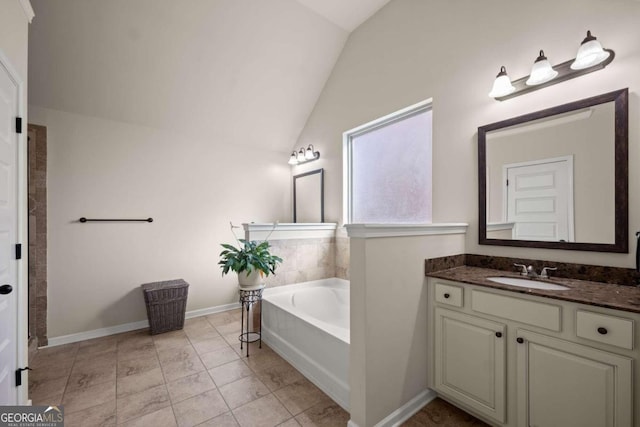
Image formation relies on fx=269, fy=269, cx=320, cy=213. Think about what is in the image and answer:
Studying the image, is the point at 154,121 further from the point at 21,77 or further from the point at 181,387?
the point at 181,387

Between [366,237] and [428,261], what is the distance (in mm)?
613

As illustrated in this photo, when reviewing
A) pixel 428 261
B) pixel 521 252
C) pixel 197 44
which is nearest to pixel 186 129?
pixel 197 44

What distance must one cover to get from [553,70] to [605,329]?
1.44m

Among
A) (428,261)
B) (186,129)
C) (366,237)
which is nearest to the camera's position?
(366,237)

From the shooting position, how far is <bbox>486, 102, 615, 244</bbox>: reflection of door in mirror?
1495 mm

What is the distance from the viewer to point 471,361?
5.07ft

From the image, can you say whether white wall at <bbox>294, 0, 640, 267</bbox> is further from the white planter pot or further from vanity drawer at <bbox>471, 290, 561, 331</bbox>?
the white planter pot

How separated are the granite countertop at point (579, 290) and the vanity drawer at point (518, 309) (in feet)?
0.17

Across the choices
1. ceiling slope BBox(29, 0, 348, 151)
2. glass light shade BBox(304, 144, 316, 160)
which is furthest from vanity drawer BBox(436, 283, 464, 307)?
ceiling slope BBox(29, 0, 348, 151)

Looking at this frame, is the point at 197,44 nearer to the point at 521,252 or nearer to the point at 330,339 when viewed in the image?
the point at 330,339

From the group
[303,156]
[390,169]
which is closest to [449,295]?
[390,169]

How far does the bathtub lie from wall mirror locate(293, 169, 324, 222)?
0.96 m

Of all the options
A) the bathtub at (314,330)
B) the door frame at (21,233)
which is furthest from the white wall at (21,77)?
the bathtub at (314,330)

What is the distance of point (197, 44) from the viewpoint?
262cm
